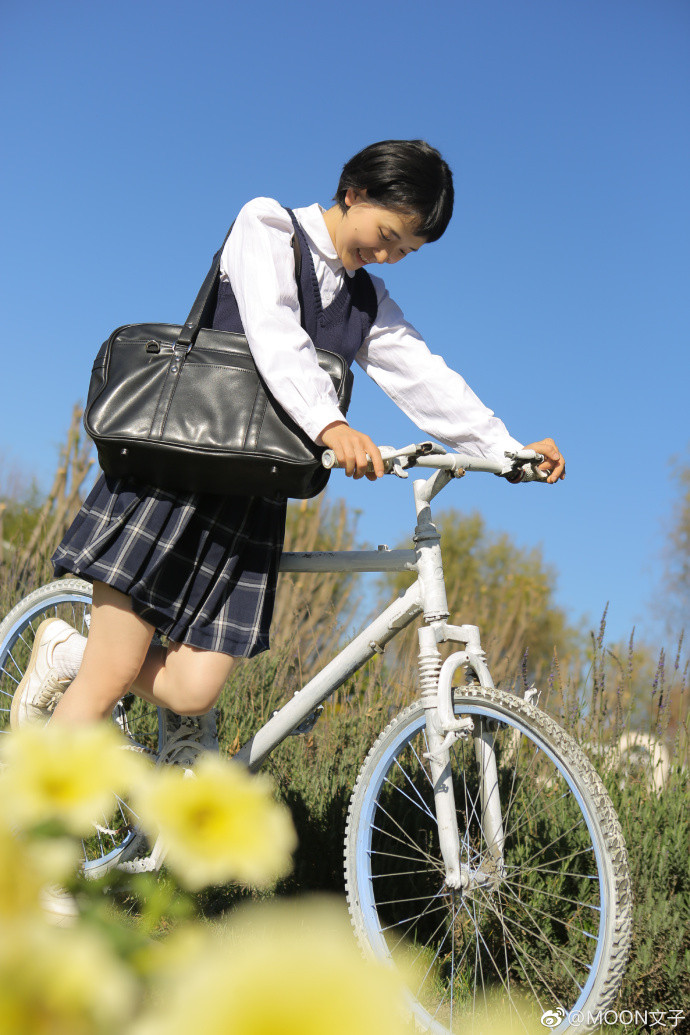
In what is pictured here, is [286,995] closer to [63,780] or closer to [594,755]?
[63,780]

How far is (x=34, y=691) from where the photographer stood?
257 cm

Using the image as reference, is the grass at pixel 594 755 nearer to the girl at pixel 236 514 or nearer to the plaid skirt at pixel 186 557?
the girl at pixel 236 514

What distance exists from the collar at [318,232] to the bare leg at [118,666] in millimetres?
1088

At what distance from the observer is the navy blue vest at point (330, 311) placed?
2.21m

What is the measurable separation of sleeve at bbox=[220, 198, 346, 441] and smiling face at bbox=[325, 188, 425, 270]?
157 mm

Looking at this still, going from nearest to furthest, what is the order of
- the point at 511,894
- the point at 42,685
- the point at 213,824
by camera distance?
the point at 213,824 → the point at 511,894 → the point at 42,685

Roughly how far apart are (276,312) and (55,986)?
5.98 ft

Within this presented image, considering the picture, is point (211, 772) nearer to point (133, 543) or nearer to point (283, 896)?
point (133, 543)

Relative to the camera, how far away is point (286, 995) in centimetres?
24

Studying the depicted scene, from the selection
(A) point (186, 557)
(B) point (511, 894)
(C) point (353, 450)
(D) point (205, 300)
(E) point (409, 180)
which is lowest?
(B) point (511, 894)

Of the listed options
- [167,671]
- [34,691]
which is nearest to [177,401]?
[167,671]

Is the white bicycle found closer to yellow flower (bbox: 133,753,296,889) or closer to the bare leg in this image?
the bare leg

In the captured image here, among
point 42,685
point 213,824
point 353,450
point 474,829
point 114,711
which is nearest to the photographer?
point 213,824

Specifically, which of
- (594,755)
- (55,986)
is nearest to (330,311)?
(594,755)
